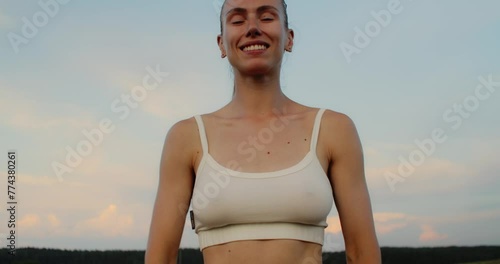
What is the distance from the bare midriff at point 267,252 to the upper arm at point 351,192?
1.11 feet

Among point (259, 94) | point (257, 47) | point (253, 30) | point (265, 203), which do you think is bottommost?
point (265, 203)

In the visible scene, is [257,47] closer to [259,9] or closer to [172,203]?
[259,9]

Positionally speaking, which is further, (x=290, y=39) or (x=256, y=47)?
(x=290, y=39)

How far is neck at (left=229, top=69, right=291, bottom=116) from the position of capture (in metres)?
4.17

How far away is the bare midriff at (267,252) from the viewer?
3.73 m

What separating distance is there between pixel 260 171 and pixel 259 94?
588 mm

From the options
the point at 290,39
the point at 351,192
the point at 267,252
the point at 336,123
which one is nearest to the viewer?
the point at 267,252

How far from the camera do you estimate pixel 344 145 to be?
4055mm

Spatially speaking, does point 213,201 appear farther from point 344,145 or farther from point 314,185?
point 344,145

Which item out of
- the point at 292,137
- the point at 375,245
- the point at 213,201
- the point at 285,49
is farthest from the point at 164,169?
the point at 375,245

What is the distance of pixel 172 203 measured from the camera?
4.10m

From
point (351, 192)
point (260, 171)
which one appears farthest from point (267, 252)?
point (351, 192)

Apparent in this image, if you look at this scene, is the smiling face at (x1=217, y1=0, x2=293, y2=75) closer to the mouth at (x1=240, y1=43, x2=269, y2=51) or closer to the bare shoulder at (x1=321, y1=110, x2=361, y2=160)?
the mouth at (x1=240, y1=43, x2=269, y2=51)

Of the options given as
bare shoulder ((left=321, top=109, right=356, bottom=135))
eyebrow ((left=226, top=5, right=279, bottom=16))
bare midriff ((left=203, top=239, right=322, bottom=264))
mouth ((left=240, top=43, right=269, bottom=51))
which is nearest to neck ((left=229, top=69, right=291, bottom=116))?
mouth ((left=240, top=43, right=269, bottom=51))
